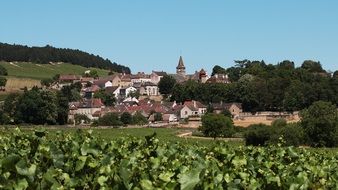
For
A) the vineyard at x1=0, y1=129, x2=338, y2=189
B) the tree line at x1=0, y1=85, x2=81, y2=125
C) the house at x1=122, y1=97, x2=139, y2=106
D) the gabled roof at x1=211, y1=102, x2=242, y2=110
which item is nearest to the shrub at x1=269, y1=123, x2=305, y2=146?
the tree line at x1=0, y1=85, x2=81, y2=125

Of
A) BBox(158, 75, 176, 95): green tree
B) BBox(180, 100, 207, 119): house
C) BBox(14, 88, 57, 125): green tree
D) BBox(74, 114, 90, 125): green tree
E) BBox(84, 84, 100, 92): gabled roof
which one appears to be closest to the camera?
BBox(14, 88, 57, 125): green tree

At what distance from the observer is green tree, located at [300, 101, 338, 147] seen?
77062 millimetres

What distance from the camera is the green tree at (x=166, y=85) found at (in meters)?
185

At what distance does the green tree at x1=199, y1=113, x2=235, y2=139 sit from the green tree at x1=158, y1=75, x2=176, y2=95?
9326cm

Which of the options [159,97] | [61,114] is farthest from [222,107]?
[159,97]

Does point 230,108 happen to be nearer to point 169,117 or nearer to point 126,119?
point 169,117

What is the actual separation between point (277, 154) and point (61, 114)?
10194 cm

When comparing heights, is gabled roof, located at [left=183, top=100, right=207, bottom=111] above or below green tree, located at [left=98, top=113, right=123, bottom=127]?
above

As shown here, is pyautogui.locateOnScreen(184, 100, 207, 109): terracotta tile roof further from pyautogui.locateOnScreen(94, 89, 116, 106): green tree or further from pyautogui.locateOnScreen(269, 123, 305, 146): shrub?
pyautogui.locateOnScreen(269, 123, 305, 146): shrub

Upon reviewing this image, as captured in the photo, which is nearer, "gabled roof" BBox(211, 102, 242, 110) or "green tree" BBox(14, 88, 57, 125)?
"green tree" BBox(14, 88, 57, 125)

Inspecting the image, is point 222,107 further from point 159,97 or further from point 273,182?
point 273,182

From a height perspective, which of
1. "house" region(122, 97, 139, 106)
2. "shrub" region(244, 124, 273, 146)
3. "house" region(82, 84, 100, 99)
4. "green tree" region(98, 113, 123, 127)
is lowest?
"shrub" region(244, 124, 273, 146)

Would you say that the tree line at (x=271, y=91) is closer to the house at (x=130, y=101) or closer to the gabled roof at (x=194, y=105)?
the gabled roof at (x=194, y=105)

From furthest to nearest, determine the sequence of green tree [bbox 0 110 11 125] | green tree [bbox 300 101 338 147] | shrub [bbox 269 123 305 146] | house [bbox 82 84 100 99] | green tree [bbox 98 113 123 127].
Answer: house [bbox 82 84 100 99] < green tree [bbox 98 113 123 127] < green tree [bbox 0 110 11 125] < green tree [bbox 300 101 338 147] < shrub [bbox 269 123 305 146]
